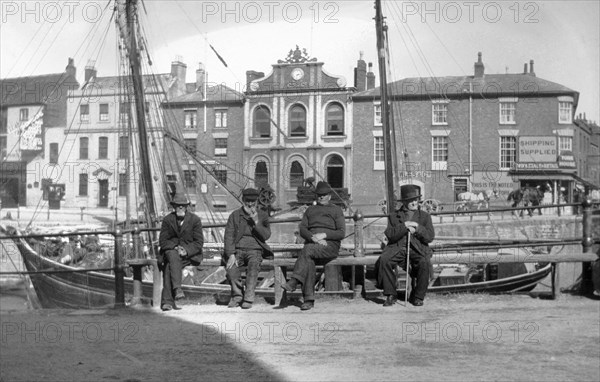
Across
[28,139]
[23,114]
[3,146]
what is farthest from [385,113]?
[3,146]

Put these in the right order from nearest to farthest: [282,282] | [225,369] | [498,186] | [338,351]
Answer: [225,369], [338,351], [282,282], [498,186]

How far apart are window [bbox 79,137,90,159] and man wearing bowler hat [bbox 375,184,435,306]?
1189cm

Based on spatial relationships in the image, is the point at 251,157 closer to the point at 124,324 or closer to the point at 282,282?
the point at 282,282

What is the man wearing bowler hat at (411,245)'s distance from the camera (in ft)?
20.1

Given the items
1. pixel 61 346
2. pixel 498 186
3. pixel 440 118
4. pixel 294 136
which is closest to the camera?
pixel 61 346

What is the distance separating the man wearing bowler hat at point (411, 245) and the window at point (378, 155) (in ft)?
25.6

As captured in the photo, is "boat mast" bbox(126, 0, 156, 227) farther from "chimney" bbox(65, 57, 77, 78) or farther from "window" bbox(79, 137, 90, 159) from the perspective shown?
"chimney" bbox(65, 57, 77, 78)

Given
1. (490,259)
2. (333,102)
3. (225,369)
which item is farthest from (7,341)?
(333,102)

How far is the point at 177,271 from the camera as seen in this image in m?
6.78

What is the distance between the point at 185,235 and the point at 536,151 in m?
11.2

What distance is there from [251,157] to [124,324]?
24.3 feet

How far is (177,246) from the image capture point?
683 centimetres

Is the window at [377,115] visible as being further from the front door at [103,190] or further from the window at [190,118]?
the front door at [103,190]

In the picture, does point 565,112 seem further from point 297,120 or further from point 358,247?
point 358,247
